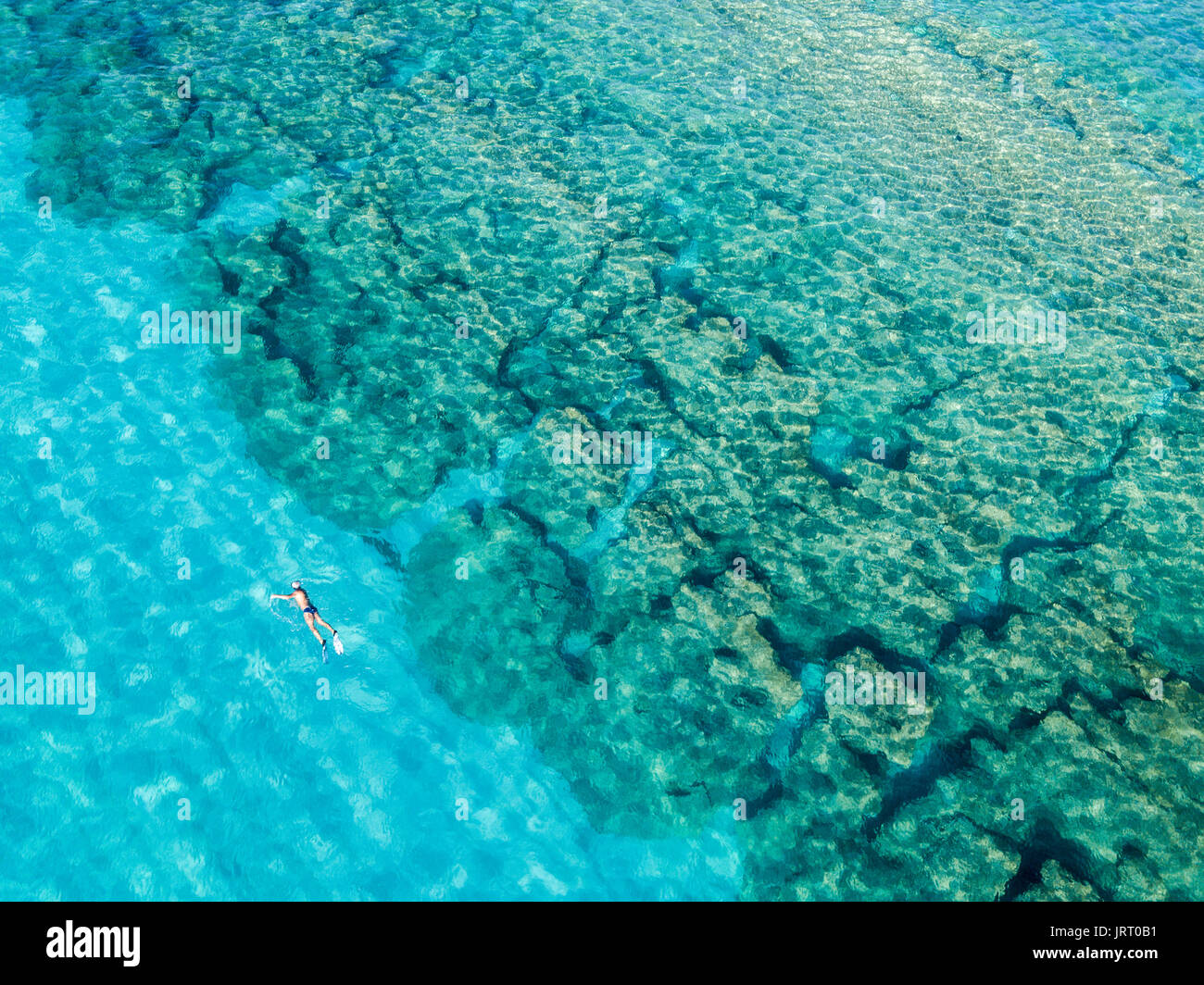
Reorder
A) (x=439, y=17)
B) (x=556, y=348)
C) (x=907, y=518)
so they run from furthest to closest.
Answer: (x=439, y=17) → (x=556, y=348) → (x=907, y=518)

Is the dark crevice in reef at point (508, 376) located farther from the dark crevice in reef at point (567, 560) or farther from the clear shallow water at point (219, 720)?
the clear shallow water at point (219, 720)

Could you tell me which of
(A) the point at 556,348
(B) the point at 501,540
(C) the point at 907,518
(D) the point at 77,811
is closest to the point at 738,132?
(A) the point at 556,348

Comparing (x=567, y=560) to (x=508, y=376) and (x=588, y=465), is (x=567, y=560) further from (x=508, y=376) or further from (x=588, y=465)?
(x=508, y=376)

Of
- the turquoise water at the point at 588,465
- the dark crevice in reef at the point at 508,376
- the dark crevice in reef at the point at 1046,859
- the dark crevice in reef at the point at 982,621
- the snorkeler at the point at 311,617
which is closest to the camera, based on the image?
the dark crevice in reef at the point at 1046,859

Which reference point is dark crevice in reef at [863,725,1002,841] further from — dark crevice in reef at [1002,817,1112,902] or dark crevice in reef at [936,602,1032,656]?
dark crevice in reef at [936,602,1032,656]

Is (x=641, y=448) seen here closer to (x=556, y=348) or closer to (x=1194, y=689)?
(x=556, y=348)

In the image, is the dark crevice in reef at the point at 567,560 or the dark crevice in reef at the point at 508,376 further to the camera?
the dark crevice in reef at the point at 508,376

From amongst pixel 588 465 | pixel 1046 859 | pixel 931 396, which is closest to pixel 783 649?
pixel 1046 859

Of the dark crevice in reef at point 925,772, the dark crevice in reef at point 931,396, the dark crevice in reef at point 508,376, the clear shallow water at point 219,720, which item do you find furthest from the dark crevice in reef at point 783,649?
the dark crevice in reef at point 508,376
